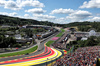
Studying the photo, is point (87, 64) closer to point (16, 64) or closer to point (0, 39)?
point (16, 64)

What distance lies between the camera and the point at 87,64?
50.6 ft

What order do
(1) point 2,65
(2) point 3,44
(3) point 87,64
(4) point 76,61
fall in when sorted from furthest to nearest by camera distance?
1. (2) point 3,44
2. (1) point 2,65
3. (4) point 76,61
4. (3) point 87,64

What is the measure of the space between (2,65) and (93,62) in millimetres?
15479

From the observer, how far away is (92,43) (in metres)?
45.3

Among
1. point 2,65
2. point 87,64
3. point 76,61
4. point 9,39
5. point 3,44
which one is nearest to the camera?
point 87,64

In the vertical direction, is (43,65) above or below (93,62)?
below

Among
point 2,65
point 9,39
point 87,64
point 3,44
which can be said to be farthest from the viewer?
point 9,39

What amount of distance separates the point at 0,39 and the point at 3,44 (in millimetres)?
3235

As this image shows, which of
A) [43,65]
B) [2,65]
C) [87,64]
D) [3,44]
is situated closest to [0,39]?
[3,44]

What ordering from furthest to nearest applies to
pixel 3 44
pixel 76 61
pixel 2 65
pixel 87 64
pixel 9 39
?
pixel 9 39 < pixel 3 44 < pixel 2 65 < pixel 76 61 < pixel 87 64

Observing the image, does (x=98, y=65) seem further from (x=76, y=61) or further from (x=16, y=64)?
(x=16, y=64)

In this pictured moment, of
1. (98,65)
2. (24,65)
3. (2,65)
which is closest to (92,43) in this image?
(98,65)

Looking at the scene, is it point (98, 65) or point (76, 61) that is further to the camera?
point (76, 61)

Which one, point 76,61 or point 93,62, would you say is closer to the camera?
point 93,62
